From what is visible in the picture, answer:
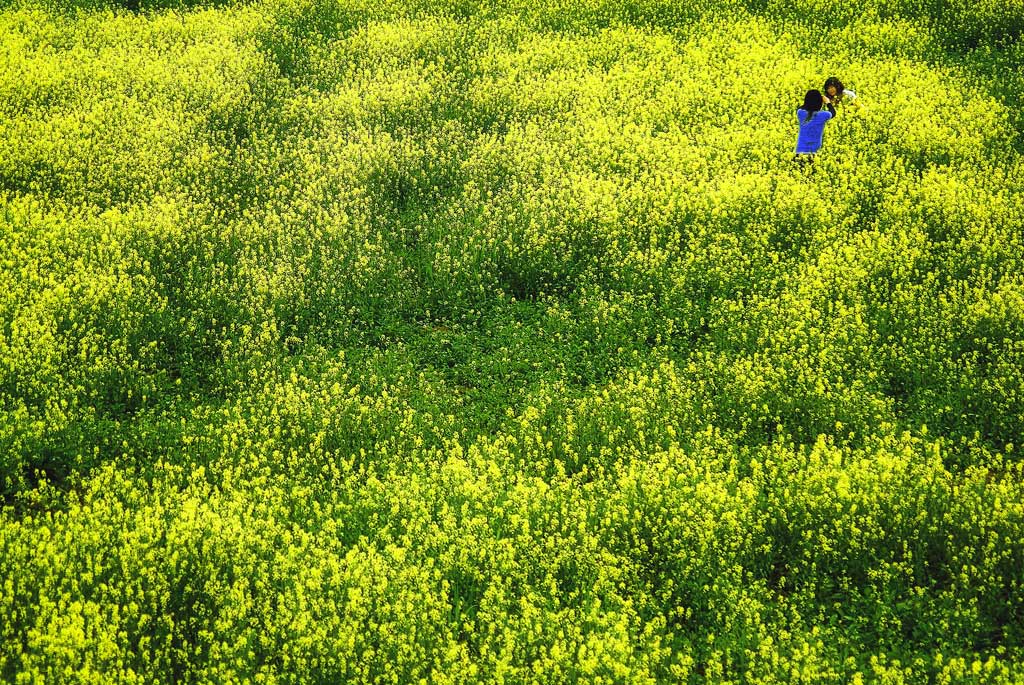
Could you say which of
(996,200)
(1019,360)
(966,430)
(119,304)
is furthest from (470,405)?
(996,200)

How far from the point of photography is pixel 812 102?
11672 millimetres

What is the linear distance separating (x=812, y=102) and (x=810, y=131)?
0.39 metres

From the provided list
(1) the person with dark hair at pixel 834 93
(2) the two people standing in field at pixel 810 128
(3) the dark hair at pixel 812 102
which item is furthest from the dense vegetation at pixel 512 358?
(3) the dark hair at pixel 812 102

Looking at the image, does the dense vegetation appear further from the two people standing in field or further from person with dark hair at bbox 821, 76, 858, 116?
person with dark hair at bbox 821, 76, 858, 116

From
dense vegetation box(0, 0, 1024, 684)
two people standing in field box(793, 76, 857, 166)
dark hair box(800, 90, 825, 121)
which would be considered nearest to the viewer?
dense vegetation box(0, 0, 1024, 684)

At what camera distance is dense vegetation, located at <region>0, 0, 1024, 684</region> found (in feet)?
19.7

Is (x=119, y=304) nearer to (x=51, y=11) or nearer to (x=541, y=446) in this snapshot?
(x=541, y=446)

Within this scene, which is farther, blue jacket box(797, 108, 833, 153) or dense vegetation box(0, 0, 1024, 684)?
blue jacket box(797, 108, 833, 153)

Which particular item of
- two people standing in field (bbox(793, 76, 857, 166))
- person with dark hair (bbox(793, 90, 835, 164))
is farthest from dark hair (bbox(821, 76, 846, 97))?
person with dark hair (bbox(793, 90, 835, 164))

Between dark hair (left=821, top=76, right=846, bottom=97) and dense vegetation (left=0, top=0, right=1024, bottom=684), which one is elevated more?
dark hair (left=821, top=76, right=846, bottom=97)

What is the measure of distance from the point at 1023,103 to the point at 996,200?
3.56 meters

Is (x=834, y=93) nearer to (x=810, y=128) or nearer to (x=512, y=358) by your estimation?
(x=810, y=128)

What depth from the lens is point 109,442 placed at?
794 cm

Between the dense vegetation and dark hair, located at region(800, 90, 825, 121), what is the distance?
71cm
